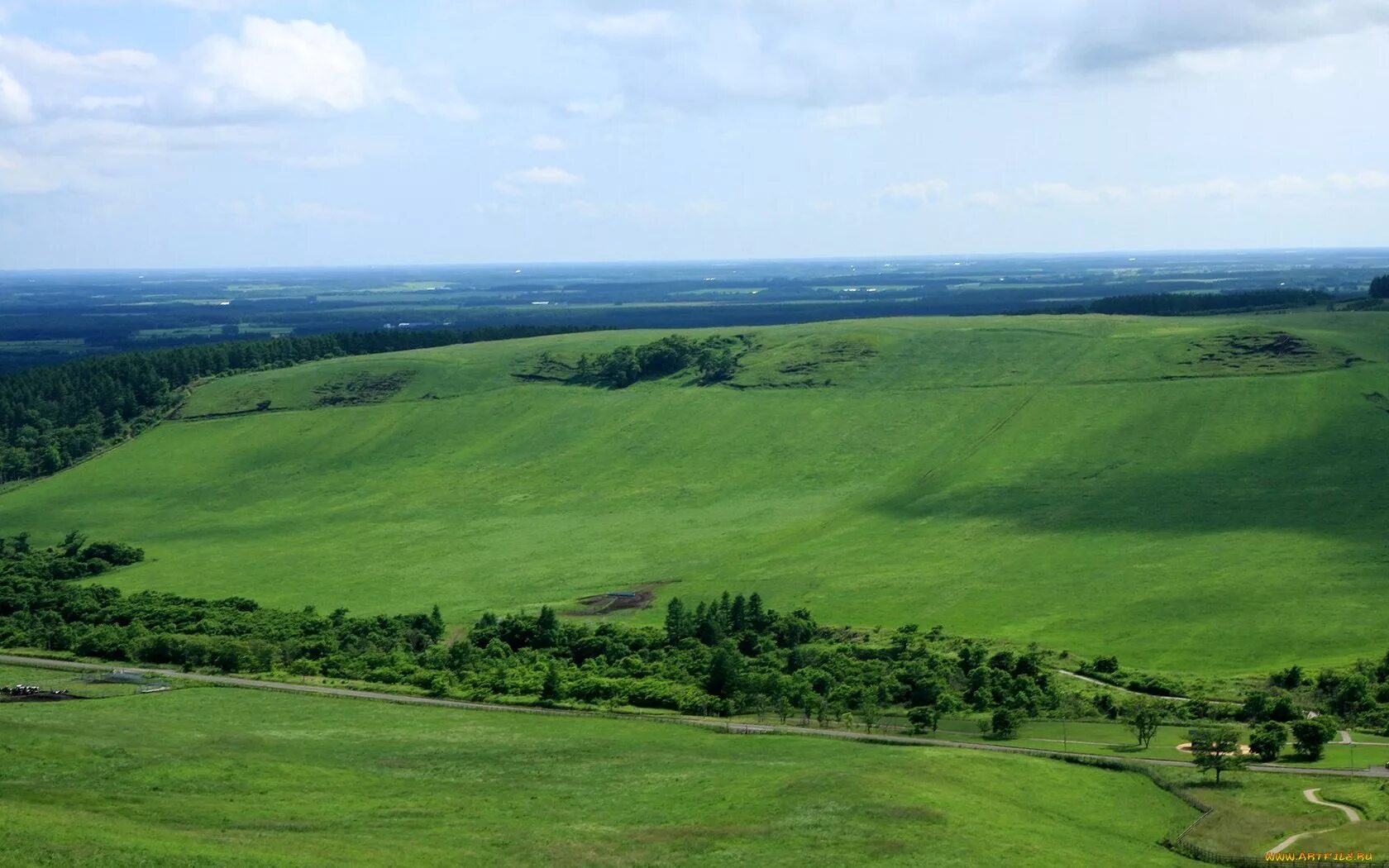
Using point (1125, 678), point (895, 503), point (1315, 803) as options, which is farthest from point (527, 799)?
point (895, 503)

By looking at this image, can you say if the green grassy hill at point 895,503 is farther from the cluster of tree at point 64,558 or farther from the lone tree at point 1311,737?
the lone tree at point 1311,737

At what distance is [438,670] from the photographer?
9812 centimetres

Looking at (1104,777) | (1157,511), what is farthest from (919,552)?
(1104,777)

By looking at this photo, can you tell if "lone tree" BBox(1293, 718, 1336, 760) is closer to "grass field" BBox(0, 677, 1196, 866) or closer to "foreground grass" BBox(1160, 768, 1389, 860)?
"foreground grass" BBox(1160, 768, 1389, 860)

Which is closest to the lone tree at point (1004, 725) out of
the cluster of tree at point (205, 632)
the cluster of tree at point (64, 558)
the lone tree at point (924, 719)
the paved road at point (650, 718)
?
the paved road at point (650, 718)

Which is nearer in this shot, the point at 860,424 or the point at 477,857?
the point at 477,857

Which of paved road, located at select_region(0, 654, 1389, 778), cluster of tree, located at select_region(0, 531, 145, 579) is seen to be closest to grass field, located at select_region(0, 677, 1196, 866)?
paved road, located at select_region(0, 654, 1389, 778)

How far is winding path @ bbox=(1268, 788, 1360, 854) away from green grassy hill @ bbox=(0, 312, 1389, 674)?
3257 cm

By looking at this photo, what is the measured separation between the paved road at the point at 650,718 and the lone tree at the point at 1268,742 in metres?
0.77

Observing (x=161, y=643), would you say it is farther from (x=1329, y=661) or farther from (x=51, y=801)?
(x=1329, y=661)

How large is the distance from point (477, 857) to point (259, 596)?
82.3m

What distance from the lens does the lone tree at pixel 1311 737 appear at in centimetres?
7150

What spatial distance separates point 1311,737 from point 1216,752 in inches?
238

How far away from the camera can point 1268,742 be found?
7106cm
